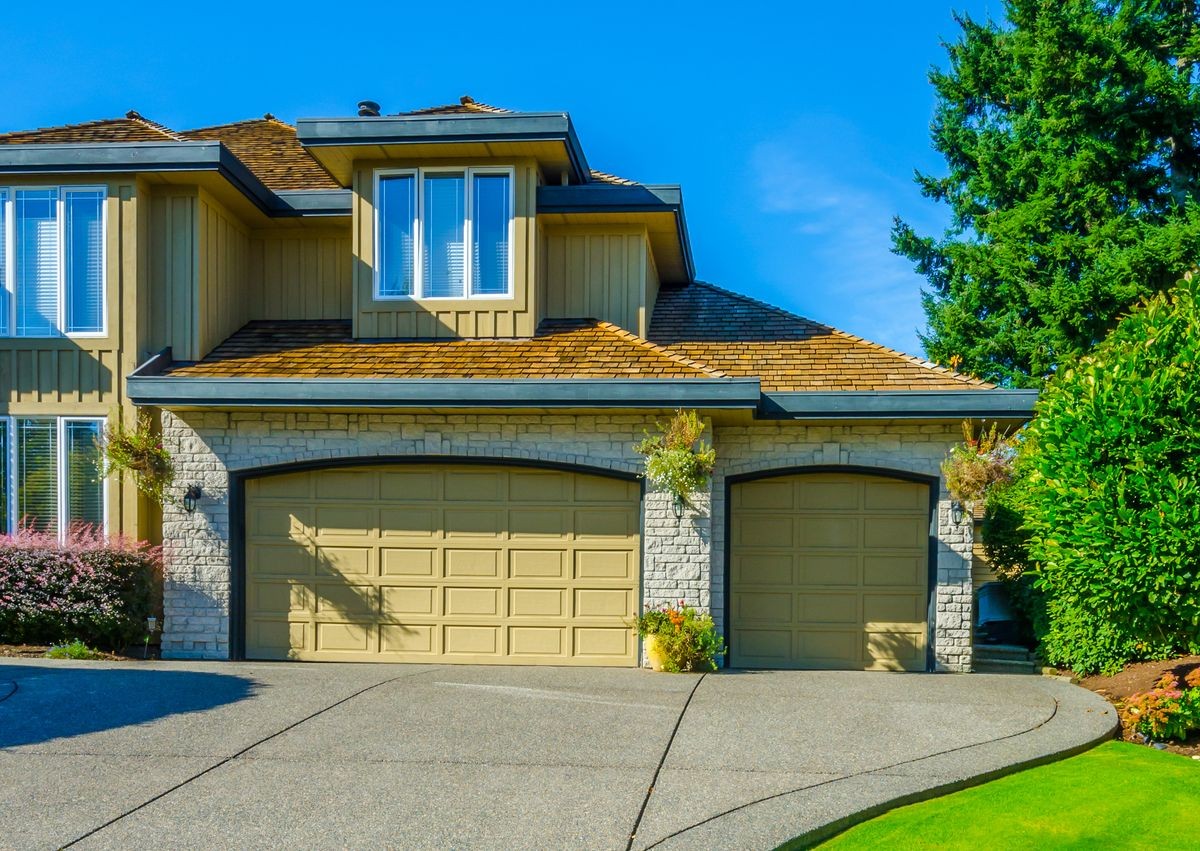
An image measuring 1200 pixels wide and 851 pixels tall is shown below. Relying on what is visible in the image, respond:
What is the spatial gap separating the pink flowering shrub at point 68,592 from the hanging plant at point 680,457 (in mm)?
5759

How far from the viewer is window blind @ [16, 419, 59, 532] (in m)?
12.2

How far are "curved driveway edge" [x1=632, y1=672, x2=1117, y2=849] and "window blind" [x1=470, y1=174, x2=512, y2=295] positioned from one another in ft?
17.9

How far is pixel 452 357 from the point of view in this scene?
12070mm

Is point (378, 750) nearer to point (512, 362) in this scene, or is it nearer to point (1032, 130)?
point (512, 362)

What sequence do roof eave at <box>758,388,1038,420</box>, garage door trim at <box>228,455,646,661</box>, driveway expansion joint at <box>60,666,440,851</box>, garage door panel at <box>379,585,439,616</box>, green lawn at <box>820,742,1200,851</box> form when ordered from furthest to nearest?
1. garage door panel at <box>379,585,439,616</box>
2. garage door trim at <box>228,455,646,661</box>
3. roof eave at <box>758,388,1038,420</box>
4. green lawn at <box>820,742,1200,851</box>
5. driveway expansion joint at <box>60,666,440,851</box>

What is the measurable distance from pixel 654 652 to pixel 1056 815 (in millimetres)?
5138

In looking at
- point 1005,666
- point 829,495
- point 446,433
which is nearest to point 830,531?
point 829,495

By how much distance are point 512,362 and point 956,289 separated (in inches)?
575

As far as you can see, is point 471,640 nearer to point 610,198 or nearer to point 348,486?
point 348,486

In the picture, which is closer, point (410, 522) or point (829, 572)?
point (410, 522)

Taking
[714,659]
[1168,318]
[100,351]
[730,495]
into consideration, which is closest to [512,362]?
[730,495]

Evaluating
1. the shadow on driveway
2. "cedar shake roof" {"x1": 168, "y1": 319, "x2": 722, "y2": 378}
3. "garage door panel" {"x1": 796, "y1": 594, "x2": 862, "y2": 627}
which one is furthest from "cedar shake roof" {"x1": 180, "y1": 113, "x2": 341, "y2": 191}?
"garage door panel" {"x1": 796, "y1": 594, "x2": 862, "y2": 627}

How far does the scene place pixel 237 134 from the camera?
655 inches

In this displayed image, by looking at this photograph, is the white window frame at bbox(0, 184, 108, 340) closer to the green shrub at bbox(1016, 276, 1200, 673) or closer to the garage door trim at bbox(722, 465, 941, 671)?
the garage door trim at bbox(722, 465, 941, 671)
